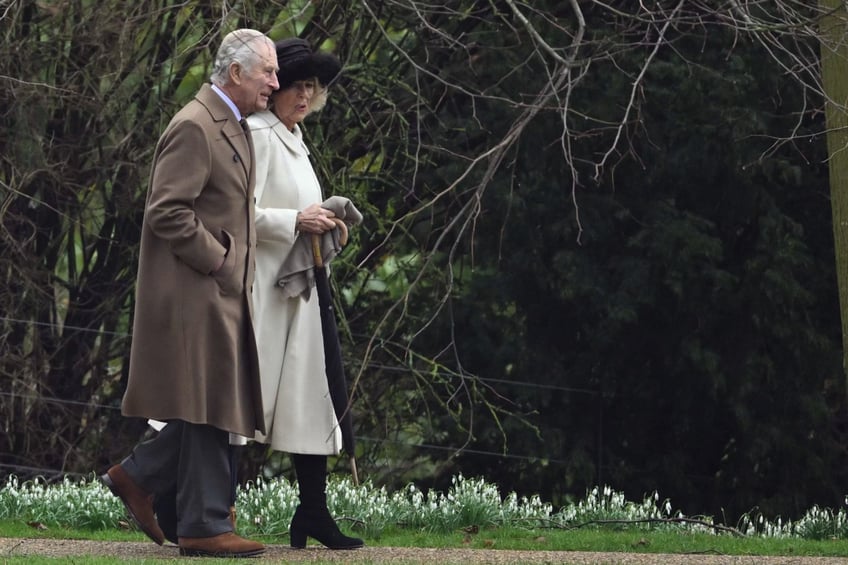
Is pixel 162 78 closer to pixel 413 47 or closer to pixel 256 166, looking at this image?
pixel 413 47

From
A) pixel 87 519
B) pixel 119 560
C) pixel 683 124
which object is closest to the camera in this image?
pixel 119 560

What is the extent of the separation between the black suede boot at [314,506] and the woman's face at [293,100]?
4.48 ft

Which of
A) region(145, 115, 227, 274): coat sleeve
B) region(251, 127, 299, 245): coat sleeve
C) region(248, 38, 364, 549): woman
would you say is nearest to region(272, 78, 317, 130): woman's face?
region(248, 38, 364, 549): woman

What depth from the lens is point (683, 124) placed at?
10438 mm

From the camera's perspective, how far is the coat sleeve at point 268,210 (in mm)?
6270

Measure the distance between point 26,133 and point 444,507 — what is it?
4332 mm

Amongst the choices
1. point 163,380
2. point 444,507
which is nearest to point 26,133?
point 444,507

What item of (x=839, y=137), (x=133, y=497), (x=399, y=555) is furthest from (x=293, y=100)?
(x=839, y=137)

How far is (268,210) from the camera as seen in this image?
20.6ft

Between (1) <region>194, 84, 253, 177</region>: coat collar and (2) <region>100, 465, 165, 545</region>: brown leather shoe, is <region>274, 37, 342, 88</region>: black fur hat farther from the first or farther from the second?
(2) <region>100, 465, 165, 545</region>: brown leather shoe

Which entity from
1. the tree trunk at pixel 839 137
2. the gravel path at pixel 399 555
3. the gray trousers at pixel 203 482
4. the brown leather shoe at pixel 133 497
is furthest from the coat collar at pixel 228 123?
the tree trunk at pixel 839 137

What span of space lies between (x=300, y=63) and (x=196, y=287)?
3.34 feet

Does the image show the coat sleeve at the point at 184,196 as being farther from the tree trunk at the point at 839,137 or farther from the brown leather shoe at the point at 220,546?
the tree trunk at the point at 839,137

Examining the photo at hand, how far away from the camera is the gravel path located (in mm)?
6074
